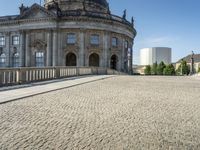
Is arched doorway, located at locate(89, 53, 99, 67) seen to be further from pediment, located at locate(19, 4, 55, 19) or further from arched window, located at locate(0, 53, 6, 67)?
arched window, located at locate(0, 53, 6, 67)

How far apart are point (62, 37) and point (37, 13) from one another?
7172mm

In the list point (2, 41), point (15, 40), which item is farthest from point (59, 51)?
point (2, 41)

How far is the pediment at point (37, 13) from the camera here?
4769cm

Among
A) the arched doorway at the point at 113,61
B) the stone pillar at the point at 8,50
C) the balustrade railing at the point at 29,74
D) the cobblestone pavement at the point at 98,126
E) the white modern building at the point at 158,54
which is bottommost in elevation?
the cobblestone pavement at the point at 98,126

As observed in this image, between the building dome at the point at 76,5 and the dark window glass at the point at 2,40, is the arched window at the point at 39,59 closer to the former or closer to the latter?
the dark window glass at the point at 2,40

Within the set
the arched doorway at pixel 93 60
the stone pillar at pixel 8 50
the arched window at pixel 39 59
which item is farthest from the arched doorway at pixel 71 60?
the stone pillar at pixel 8 50

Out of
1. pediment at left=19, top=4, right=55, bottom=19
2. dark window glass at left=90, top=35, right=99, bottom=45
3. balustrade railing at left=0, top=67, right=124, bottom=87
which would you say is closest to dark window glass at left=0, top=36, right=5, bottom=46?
pediment at left=19, top=4, right=55, bottom=19

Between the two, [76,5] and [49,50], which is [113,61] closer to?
[49,50]

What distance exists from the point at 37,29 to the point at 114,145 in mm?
47362

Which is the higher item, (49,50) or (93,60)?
(49,50)

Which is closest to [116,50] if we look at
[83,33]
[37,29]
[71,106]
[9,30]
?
[83,33]

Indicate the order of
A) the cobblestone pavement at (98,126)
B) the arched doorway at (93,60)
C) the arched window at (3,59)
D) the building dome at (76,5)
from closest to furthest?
the cobblestone pavement at (98,126) < the arched doorway at (93,60) < the arched window at (3,59) < the building dome at (76,5)

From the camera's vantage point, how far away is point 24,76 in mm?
15891

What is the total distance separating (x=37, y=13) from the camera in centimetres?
4850
